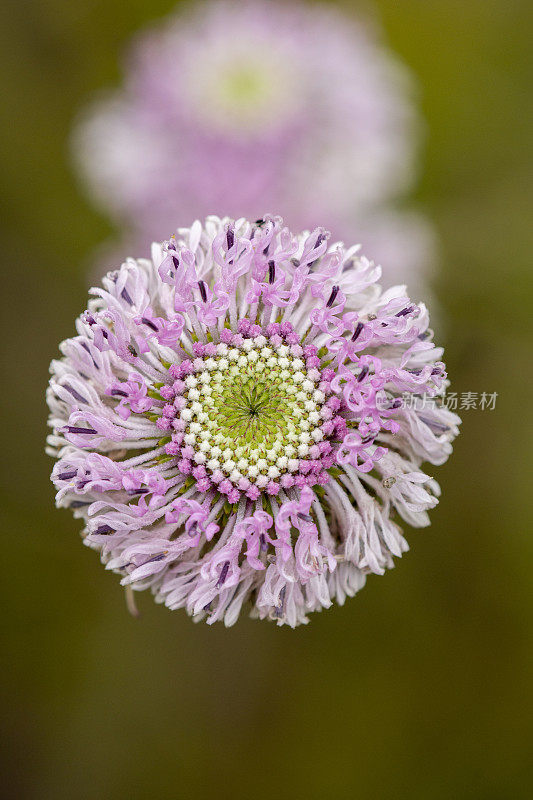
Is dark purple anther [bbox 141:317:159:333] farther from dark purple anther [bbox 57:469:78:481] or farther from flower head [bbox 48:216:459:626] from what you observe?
dark purple anther [bbox 57:469:78:481]

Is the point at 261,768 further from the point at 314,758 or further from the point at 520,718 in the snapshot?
the point at 520,718

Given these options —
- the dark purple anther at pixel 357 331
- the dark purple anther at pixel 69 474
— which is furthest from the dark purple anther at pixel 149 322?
the dark purple anther at pixel 357 331

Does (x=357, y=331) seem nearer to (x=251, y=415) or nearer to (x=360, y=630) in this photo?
(x=251, y=415)

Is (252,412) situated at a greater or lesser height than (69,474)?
greater

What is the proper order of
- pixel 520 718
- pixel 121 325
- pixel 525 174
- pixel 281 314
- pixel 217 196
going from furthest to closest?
pixel 525 174 → pixel 520 718 → pixel 217 196 → pixel 281 314 → pixel 121 325

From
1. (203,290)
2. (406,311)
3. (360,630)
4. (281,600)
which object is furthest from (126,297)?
(360,630)

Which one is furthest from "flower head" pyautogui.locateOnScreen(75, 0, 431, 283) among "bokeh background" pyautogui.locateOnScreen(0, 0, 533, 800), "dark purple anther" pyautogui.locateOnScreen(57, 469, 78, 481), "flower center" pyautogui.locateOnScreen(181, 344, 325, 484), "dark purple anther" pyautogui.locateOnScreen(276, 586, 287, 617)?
"dark purple anther" pyautogui.locateOnScreen(276, 586, 287, 617)

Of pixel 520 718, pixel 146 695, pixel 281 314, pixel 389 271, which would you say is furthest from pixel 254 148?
pixel 520 718
